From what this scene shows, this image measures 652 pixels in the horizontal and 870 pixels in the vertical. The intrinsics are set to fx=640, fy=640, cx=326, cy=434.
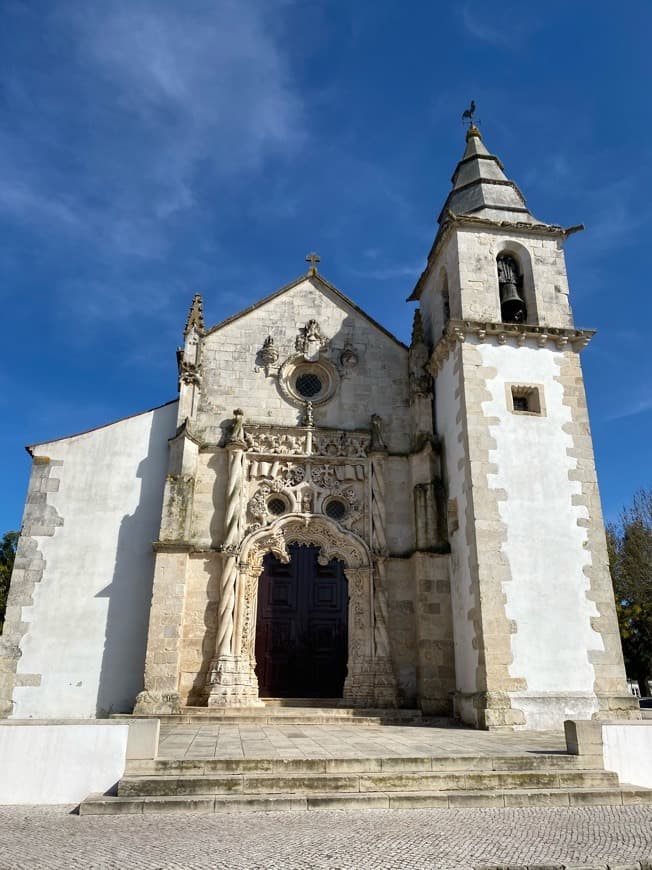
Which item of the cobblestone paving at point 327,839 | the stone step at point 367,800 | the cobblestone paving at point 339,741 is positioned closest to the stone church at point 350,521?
the cobblestone paving at point 339,741

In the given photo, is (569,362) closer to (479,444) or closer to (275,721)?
(479,444)

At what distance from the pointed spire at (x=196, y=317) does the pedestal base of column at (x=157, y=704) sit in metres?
7.69

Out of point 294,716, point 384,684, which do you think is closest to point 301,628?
point 384,684

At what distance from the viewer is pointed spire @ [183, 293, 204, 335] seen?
14.8 meters

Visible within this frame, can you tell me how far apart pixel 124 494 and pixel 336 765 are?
8.13 metres

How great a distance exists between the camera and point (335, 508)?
554 inches

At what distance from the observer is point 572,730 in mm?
7578

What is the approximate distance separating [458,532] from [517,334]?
14.4ft

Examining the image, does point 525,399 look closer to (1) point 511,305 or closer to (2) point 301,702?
(1) point 511,305

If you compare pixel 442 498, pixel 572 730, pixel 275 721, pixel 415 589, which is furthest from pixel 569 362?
pixel 275 721

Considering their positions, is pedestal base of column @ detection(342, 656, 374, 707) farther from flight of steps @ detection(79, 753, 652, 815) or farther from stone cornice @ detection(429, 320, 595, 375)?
stone cornice @ detection(429, 320, 595, 375)

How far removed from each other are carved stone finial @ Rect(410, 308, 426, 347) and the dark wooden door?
5.64m

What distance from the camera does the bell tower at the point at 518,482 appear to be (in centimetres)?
1102

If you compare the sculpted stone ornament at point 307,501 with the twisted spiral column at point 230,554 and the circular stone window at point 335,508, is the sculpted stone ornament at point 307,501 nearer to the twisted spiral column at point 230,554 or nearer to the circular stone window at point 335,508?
the circular stone window at point 335,508
